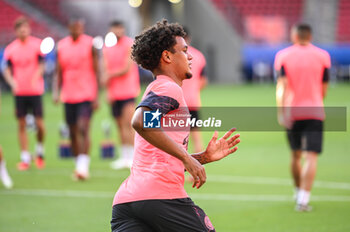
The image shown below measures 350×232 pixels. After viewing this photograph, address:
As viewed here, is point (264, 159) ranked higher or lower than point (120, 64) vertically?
lower

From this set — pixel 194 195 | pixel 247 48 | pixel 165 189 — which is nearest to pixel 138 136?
pixel 165 189

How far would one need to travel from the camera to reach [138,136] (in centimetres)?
431

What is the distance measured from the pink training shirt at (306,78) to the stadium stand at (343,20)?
34902 mm

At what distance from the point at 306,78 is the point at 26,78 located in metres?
6.23

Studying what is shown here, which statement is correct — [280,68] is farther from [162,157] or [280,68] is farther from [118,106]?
[162,157]

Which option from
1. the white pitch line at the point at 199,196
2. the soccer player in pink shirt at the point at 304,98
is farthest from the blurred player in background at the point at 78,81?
the soccer player in pink shirt at the point at 304,98

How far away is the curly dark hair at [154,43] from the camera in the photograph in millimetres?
4320

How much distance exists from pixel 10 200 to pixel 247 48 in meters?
32.4

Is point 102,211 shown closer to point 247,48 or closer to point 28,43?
point 28,43

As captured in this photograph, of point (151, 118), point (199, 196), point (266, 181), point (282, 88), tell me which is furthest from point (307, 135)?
point (151, 118)

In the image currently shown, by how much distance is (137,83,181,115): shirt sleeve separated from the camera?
4.03 meters

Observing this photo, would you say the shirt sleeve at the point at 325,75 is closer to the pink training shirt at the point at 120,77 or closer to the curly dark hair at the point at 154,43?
the curly dark hair at the point at 154,43

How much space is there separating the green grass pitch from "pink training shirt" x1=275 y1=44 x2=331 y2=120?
53.2 inches

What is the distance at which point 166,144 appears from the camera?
4.02 metres
